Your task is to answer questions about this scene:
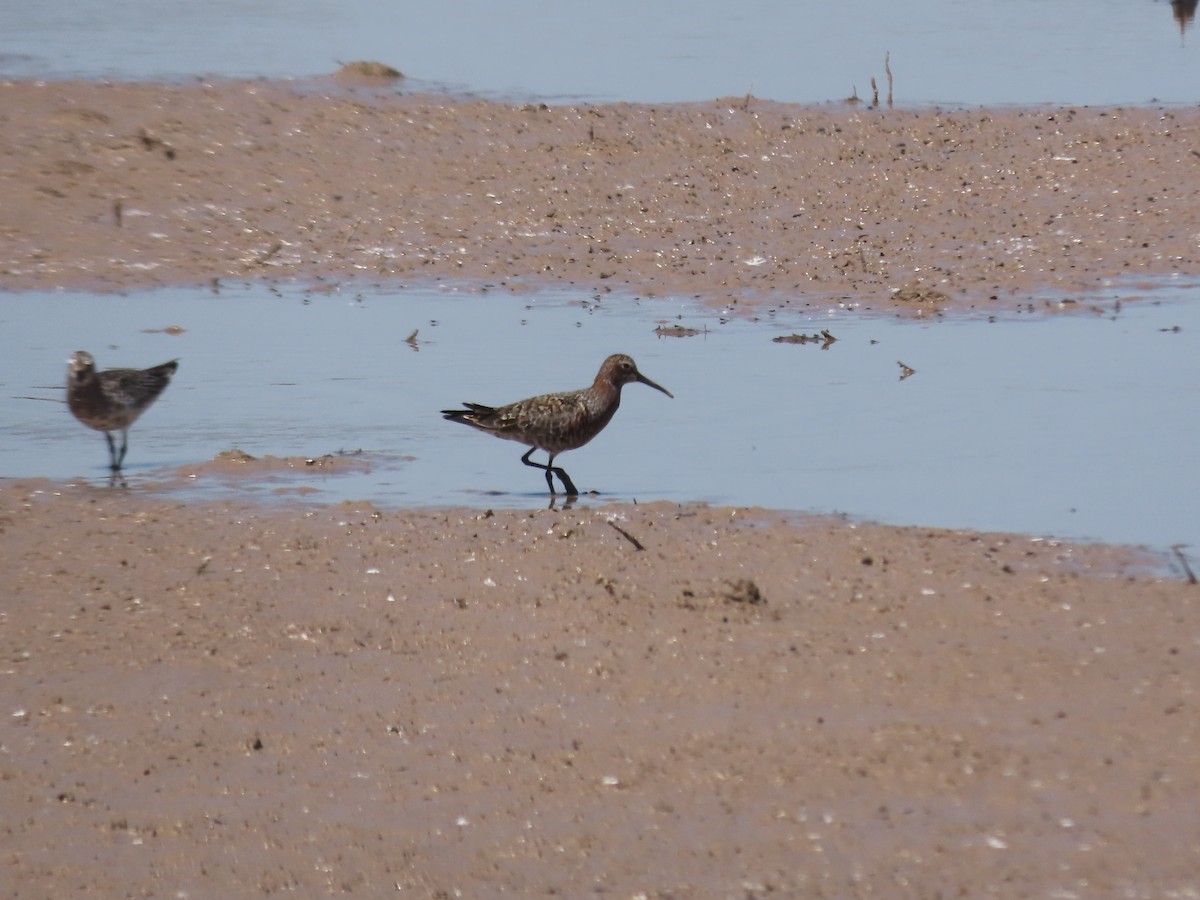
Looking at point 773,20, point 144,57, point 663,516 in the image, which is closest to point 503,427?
point 663,516

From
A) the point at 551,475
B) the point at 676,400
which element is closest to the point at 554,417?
the point at 551,475

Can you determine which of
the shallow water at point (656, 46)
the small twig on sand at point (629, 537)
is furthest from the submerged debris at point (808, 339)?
the shallow water at point (656, 46)

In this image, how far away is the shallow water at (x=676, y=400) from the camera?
34.3 ft

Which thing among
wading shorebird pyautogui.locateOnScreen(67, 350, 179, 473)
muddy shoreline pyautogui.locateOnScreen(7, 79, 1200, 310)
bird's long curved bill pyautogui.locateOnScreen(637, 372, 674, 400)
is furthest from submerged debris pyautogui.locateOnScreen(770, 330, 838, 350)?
wading shorebird pyautogui.locateOnScreen(67, 350, 179, 473)

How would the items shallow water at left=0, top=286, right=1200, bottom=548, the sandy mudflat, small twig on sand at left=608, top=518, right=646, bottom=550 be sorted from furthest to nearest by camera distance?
shallow water at left=0, top=286, right=1200, bottom=548 → small twig on sand at left=608, top=518, right=646, bottom=550 → the sandy mudflat

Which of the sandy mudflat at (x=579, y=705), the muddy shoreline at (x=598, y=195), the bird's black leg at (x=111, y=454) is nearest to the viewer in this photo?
the sandy mudflat at (x=579, y=705)

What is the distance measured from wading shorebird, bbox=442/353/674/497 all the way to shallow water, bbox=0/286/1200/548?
0.80 ft

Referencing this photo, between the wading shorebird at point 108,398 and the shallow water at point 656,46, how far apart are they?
10.9 m

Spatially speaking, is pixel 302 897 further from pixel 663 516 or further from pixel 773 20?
pixel 773 20

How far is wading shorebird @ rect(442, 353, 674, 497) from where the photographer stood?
36.5 ft

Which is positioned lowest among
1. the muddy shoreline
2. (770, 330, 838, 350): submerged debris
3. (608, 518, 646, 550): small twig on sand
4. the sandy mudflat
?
the sandy mudflat

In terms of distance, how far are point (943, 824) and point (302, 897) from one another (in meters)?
1.96

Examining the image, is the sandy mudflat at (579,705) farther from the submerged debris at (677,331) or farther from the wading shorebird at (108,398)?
the submerged debris at (677,331)

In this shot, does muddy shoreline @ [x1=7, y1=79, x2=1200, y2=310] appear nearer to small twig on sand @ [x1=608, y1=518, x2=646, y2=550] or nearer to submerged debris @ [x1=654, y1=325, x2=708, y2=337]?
submerged debris @ [x1=654, y1=325, x2=708, y2=337]
